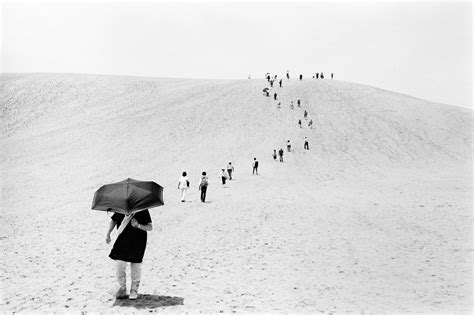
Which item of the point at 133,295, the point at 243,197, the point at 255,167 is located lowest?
the point at 133,295

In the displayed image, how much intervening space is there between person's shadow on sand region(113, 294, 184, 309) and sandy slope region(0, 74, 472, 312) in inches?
2.1

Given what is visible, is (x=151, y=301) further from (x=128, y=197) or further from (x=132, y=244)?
(x=128, y=197)

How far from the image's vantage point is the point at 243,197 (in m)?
23.6

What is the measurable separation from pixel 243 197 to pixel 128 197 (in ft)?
53.8

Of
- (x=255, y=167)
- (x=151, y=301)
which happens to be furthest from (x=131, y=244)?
(x=255, y=167)

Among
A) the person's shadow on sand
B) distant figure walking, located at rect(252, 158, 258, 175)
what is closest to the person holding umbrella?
the person's shadow on sand

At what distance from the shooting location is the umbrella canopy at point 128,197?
7386 mm

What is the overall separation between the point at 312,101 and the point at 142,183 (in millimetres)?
54585

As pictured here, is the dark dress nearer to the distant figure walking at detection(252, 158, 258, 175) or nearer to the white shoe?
the white shoe

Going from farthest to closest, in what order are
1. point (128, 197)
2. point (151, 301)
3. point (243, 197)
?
point (243, 197) < point (151, 301) < point (128, 197)

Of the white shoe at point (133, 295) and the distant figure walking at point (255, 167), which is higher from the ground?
the distant figure walking at point (255, 167)

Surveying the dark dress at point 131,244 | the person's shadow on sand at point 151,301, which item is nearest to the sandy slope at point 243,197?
the person's shadow on sand at point 151,301

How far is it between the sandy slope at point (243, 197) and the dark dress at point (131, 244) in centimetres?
86

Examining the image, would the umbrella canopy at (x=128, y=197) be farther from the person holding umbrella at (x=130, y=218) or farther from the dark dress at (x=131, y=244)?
the dark dress at (x=131, y=244)
